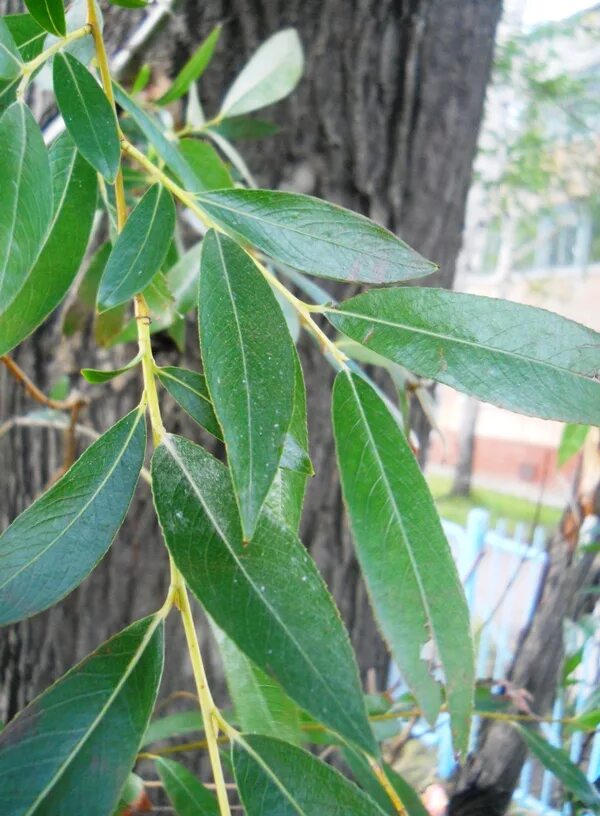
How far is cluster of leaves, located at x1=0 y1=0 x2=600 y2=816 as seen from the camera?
0.88ft

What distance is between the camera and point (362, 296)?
32cm

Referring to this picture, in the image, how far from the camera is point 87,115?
315 mm

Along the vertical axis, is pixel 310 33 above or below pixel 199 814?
above

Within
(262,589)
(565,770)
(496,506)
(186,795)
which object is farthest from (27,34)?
(496,506)

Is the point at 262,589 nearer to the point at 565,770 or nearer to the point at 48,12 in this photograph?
the point at 48,12

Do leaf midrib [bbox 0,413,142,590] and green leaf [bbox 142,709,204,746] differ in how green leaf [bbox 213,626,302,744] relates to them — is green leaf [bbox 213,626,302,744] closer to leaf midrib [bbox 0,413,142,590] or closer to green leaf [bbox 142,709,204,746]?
leaf midrib [bbox 0,413,142,590]

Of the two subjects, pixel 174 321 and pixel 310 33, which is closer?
pixel 174 321

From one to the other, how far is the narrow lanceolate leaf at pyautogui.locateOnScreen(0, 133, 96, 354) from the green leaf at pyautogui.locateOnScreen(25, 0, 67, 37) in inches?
2.8

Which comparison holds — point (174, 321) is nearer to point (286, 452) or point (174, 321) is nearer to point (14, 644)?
point (286, 452)

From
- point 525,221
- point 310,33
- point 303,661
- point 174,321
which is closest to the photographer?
point 303,661

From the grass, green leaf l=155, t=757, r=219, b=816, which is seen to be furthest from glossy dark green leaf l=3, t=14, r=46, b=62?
the grass

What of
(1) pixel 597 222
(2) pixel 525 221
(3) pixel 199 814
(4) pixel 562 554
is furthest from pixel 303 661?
(1) pixel 597 222

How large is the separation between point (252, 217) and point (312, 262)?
0.12ft

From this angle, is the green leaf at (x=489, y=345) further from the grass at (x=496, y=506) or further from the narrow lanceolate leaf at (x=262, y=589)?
the grass at (x=496, y=506)
